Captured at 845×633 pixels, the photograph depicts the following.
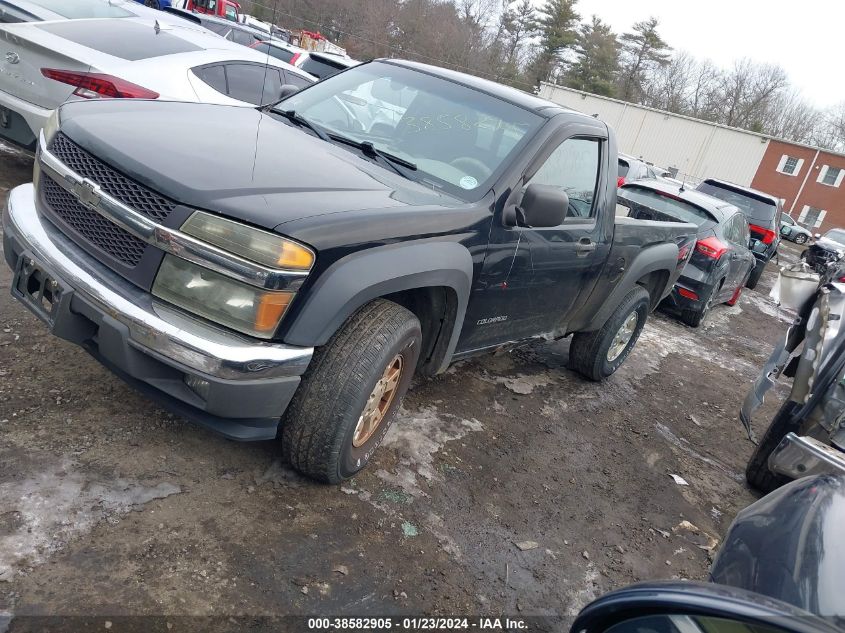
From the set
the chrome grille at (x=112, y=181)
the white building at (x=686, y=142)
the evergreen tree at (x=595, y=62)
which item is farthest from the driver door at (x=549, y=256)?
the evergreen tree at (x=595, y=62)

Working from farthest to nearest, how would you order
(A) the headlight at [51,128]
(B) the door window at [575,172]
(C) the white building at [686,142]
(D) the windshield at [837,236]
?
(C) the white building at [686,142]
(D) the windshield at [837,236]
(B) the door window at [575,172]
(A) the headlight at [51,128]

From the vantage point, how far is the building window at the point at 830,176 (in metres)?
42.1

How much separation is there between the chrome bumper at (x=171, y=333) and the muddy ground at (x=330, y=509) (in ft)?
2.30

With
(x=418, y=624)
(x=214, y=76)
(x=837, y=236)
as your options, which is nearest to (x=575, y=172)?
(x=418, y=624)

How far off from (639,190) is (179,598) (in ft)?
25.7

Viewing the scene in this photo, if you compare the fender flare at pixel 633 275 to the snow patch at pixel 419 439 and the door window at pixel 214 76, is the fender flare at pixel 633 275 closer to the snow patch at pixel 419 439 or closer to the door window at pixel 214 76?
the snow patch at pixel 419 439

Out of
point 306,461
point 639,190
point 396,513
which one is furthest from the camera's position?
point 639,190

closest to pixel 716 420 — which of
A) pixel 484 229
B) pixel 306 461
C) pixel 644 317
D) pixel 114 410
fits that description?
pixel 644 317

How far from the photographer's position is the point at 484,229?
3209mm

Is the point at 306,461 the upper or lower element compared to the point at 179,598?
upper

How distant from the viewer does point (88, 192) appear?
8.54 ft

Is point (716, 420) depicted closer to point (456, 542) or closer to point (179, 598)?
point (456, 542)

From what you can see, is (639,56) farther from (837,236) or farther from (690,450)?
(690,450)

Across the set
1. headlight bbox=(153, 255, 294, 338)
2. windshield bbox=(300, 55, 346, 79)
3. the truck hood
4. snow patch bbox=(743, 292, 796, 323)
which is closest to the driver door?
the truck hood
